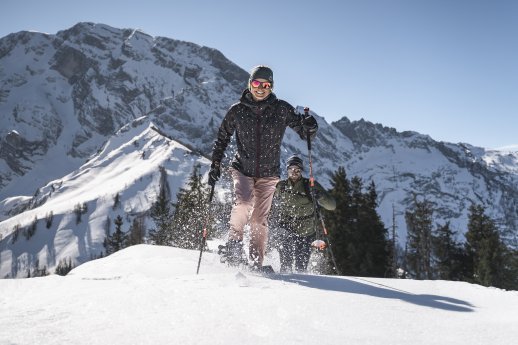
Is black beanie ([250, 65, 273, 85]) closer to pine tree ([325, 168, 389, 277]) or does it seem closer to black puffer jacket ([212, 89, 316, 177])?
black puffer jacket ([212, 89, 316, 177])

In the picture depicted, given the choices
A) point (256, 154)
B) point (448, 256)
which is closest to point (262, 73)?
point (256, 154)

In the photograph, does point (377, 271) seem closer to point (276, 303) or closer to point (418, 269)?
point (418, 269)

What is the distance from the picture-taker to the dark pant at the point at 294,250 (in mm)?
7684

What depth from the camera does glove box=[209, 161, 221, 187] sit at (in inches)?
242

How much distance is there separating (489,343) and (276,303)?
1.28 meters

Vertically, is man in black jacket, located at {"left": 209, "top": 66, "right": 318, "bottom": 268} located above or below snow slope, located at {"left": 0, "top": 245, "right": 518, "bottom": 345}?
above

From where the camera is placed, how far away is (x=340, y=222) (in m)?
24.5

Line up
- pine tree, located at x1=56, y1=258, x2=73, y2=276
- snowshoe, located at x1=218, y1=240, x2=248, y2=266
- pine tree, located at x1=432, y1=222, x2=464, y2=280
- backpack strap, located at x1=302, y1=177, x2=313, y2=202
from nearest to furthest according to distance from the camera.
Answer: snowshoe, located at x1=218, y1=240, x2=248, y2=266, backpack strap, located at x1=302, y1=177, x2=313, y2=202, pine tree, located at x1=432, y1=222, x2=464, y2=280, pine tree, located at x1=56, y1=258, x2=73, y2=276

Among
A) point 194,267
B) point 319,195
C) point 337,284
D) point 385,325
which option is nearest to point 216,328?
point 385,325

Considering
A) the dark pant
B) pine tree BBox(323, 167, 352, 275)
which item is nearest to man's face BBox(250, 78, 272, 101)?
the dark pant

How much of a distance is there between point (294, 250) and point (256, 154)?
2595mm

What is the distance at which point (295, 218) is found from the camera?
26.0ft

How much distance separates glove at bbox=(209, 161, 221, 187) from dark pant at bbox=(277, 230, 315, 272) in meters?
2.24

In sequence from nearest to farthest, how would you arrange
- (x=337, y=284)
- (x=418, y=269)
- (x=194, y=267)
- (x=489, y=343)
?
(x=489, y=343) → (x=337, y=284) → (x=194, y=267) → (x=418, y=269)
